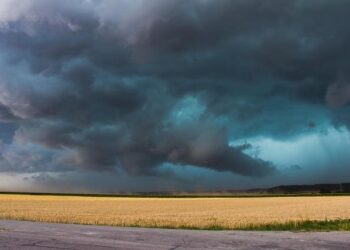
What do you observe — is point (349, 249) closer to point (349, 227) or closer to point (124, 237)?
point (124, 237)

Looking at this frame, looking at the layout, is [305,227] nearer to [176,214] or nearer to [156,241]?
[156,241]

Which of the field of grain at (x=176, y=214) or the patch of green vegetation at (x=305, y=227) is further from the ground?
the field of grain at (x=176, y=214)

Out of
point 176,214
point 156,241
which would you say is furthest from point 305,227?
point 176,214

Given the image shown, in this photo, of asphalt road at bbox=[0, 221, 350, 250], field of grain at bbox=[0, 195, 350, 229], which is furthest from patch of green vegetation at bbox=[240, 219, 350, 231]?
asphalt road at bbox=[0, 221, 350, 250]

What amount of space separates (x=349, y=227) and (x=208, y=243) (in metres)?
11.9

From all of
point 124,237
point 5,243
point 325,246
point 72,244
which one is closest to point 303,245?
point 325,246

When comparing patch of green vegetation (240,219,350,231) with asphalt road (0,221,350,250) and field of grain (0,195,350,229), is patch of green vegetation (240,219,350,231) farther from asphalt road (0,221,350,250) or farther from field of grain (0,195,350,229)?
asphalt road (0,221,350,250)

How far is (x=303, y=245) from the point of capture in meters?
16.3

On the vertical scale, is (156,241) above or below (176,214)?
below

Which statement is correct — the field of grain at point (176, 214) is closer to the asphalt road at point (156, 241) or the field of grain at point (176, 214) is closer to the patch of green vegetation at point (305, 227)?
the patch of green vegetation at point (305, 227)

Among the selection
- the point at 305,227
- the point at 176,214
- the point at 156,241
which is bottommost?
the point at 305,227

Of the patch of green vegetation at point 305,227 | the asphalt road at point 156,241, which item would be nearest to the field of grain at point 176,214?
the patch of green vegetation at point 305,227

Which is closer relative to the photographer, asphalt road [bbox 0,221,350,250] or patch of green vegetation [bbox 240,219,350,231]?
asphalt road [bbox 0,221,350,250]

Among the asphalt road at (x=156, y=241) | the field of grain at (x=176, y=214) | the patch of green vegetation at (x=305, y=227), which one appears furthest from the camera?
the field of grain at (x=176, y=214)
